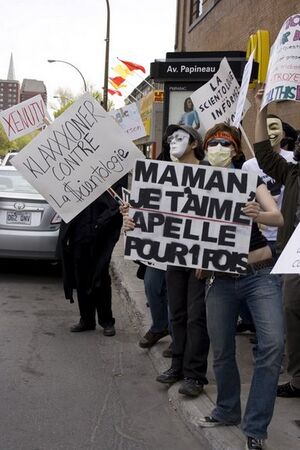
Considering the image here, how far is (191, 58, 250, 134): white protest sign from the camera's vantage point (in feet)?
17.1

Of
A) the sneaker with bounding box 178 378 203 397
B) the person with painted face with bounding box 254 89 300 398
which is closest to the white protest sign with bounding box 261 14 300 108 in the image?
the person with painted face with bounding box 254 89 300 398

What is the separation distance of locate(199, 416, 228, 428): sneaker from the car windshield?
5.84 metres

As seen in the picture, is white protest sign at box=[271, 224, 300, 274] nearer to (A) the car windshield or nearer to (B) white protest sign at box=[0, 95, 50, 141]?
(B) white protest sign at box=[0, 95, 50, 141]

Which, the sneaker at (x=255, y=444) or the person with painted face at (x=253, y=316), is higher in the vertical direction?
the person with painted face at (x=253, y=316)

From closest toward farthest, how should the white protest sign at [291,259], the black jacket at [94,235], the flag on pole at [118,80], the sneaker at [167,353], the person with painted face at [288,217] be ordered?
the white protest sign at [291,259] → the person with painted face at [288,217] → the sneaker at [167,353] → the black jacket at [94,235] → the flag on pole at [118,80]

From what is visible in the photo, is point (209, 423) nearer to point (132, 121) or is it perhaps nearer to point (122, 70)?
point (132, 121)

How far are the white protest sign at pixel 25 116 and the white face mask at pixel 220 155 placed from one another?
2.80 metres

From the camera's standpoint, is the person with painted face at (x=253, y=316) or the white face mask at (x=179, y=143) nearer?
the person with painted face at (x=253, y=316)

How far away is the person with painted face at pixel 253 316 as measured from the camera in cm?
329

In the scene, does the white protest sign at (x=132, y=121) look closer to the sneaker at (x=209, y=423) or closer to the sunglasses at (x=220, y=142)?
the sunglasses at (x=220, y=142)

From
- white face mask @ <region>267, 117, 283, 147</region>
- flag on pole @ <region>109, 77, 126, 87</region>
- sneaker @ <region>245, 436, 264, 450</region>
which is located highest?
flag on pole @ <region>109, 77, 126, 87</region>

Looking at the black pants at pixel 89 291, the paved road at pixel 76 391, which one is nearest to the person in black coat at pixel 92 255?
the black pants at pixel 89 291

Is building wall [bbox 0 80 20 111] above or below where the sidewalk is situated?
above

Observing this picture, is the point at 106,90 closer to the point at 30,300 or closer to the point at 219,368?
the point at 30,300
